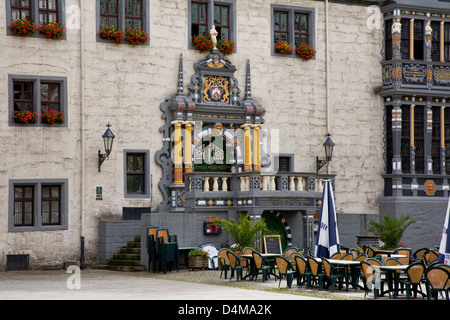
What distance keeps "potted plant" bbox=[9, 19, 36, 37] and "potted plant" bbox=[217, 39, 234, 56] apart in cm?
641

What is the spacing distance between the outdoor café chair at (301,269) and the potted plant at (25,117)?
1033 centimetres

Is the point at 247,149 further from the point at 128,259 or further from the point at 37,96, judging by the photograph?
the point at 37,96

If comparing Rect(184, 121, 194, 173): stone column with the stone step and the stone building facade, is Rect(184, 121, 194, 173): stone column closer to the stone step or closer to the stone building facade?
the stone building facade

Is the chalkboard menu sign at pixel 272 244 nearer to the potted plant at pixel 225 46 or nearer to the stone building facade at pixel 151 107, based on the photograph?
the stone building facade at pixel 151 107

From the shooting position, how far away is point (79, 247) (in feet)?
89.5

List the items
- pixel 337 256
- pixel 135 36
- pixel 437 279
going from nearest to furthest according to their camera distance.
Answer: pixel 437 279, pixel 337 256, pixel 135 36

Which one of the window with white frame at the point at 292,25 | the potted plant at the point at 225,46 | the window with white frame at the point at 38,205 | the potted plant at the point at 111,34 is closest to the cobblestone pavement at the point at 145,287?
the window with white frame at the point at 38,205

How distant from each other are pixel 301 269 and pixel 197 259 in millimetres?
6020

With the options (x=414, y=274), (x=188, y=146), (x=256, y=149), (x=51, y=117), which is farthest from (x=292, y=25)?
(x=414, y=274)

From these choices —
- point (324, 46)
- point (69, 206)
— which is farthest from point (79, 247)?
point (324, 46)

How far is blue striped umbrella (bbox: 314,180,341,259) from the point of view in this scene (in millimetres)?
20781

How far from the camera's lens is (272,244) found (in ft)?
90.9

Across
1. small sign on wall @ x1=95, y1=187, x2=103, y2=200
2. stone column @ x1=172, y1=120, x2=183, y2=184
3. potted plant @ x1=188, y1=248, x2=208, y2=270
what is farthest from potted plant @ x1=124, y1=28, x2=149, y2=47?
potted plant @ x1=188, y1=248, x2=208, y2=270
